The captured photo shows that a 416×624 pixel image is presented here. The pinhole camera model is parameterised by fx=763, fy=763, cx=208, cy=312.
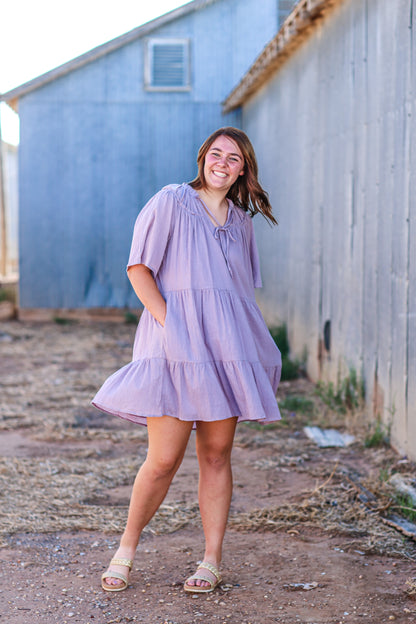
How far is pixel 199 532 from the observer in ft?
12.9

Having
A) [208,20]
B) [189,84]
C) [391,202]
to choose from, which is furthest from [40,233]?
[391,202]

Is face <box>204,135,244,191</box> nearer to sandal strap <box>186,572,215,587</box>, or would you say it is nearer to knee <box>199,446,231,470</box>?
knee <box>199,446,231,470</box>

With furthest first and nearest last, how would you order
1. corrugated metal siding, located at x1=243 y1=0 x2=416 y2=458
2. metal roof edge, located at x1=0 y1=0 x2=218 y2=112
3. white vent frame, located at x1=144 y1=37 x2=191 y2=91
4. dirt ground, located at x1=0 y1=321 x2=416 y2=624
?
white vent frame, located at x1=144 y1=37 x2=191 y2=91 < metal roof edge, located at x1=0 y1=0 x2=218 y2=112 < corrugated metal siding, located at x1=243 y1=0 x2=416 y2=458 < dirt ground, located at x1=0 y1=321 x2=416 y2=624

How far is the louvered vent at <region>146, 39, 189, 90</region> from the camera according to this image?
13.1 meters

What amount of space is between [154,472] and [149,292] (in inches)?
28.3

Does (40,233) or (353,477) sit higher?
(40,233)

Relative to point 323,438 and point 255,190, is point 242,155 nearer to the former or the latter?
point 255,190

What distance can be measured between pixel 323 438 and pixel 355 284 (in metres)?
1.33

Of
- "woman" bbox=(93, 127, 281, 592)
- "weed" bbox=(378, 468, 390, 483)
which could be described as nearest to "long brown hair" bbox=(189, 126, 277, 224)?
"woman" bbox=(93, 127, 281, 592)

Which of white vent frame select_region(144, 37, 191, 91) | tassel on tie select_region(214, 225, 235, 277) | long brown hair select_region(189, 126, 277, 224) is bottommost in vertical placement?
tassel on tie select_region(214, 225, 235, 277)

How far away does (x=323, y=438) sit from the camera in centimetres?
564

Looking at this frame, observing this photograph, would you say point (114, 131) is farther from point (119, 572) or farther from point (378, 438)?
point (119, 572)

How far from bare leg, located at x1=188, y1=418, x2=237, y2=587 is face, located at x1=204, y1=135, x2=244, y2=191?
0.98m

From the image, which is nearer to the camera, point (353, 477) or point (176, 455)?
point (176, 455)
